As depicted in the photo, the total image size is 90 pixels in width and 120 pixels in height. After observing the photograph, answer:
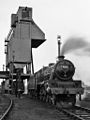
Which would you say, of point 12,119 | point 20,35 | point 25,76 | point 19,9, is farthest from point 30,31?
point 12,119

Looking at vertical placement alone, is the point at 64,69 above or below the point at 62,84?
above

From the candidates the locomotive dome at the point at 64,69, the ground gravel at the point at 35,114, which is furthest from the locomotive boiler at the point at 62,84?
the ground gravel at the point at 35,114

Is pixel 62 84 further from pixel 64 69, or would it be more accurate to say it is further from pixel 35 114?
pixel 35 114

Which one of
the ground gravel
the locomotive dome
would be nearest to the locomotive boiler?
the locomotive dome

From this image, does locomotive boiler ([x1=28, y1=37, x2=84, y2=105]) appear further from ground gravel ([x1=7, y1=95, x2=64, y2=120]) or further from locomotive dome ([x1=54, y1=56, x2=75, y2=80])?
ground gravel ([x1=7, y1=95, x2=64, y2=120])

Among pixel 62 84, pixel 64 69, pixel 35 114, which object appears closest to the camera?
pixel 35 114

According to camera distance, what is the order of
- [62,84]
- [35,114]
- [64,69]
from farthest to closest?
[64,69]
[62,84]
[35,114]

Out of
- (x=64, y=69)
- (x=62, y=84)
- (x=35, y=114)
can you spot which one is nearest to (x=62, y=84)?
(x=62, y=84)

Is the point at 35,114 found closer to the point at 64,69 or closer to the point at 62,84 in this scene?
the point at 62,84

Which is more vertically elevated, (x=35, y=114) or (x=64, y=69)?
(x=64, y=69)

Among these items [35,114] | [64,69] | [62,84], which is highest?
[64,69]

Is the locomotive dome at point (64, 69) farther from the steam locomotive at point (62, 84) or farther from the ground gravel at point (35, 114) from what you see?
the ground gravel at point (35, 114)

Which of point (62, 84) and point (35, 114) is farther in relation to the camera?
point (62, 84)

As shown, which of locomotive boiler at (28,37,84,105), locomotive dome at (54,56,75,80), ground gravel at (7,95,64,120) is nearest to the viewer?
ground gravel at (7,95,64,120)
